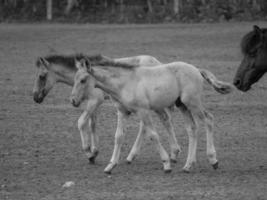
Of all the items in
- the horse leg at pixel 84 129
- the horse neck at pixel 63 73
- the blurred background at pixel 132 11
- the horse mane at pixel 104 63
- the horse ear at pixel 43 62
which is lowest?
the blurred background at pixel 132 11

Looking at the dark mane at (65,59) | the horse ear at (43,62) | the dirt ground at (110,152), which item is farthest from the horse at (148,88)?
the horse ear at (43,62)

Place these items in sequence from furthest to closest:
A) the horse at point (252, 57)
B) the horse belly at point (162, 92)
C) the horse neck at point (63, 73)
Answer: the horse neck at point (63, 73), the horse belly at point (162, 92), the horse at point (252, 57)

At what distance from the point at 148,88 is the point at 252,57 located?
1602mm

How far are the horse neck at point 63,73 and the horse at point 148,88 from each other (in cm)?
98

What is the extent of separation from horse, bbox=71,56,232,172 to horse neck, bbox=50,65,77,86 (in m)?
0.98

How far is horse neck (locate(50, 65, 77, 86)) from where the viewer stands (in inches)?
489

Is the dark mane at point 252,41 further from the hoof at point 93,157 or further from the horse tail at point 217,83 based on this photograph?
the hoof at point 93,157

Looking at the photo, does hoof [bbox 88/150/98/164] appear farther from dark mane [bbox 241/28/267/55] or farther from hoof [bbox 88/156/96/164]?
dark mane [bbox 241/28/267/55]

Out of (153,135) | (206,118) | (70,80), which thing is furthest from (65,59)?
(206,118)

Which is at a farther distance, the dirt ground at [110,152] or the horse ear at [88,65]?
the horse ear at [88,65]

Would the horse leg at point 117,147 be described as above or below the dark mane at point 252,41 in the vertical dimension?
below

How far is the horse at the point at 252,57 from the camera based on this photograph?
11.2 metres

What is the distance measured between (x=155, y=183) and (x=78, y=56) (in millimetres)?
2570

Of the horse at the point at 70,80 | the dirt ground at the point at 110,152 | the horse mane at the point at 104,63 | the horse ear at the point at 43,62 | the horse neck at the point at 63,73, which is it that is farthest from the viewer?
the horse ear at the point at 43,62
